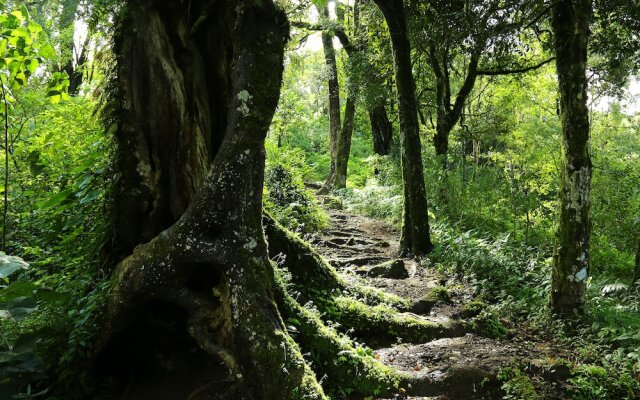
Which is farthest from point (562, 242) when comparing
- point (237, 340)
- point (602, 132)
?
point (602, 132)

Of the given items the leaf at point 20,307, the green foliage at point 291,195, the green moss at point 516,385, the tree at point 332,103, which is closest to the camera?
the leaf at point 20,307

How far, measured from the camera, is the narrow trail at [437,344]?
171 inches

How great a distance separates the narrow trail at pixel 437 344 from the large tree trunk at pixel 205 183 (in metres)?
1.75

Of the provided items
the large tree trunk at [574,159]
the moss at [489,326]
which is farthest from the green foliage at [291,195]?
the large tree trunk at [574,159]

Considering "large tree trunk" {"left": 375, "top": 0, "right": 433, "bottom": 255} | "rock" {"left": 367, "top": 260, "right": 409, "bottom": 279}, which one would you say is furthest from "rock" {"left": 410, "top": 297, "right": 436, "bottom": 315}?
"large tree trunk" {"left": 375, "top": 0, "right": 433, "bottom": 255}

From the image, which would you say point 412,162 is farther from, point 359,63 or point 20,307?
point 20,307

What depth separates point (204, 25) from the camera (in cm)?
428

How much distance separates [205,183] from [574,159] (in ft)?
16.2

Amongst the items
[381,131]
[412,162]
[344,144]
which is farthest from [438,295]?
[381,131]

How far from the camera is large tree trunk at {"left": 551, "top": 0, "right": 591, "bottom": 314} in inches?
224

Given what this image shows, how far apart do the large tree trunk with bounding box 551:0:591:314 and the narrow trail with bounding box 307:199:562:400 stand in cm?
104

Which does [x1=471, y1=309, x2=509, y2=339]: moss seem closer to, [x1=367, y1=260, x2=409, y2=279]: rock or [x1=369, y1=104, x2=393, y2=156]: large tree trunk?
[x1=367, y1=260, x2=409, y2=279]: rock

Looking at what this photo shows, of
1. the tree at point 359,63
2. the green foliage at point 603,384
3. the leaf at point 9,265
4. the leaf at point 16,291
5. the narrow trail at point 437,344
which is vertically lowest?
the green foliage at point 603,384

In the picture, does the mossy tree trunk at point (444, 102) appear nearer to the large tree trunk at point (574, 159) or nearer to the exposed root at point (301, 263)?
the large tree trunk at point (574, 159)
